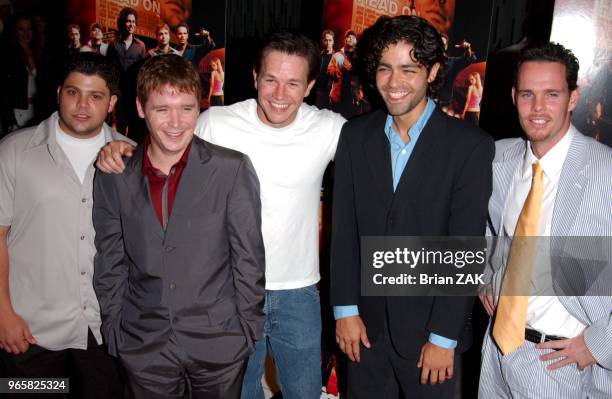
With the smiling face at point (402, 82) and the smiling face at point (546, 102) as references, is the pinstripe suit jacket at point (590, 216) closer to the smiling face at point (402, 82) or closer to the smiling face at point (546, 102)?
the smiling face at point (546, 102)

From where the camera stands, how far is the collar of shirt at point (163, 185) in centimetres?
198

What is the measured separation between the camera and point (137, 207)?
1961 millimetres

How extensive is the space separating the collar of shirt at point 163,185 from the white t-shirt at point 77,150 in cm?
45

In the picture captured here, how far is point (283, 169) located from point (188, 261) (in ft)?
1.94

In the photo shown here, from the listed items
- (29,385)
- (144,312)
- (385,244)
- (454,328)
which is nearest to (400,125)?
(385,244)

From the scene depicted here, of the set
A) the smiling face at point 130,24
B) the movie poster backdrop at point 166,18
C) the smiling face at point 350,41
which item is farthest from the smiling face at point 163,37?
the smiling face at point 350,41

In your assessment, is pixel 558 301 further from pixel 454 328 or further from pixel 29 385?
pixel 29 385

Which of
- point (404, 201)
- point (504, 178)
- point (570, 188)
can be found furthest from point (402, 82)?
point (570, 188)

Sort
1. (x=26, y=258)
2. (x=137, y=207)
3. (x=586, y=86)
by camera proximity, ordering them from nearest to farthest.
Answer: (x=137, y=207) < (x=26, y=258) < (x=586, y=86)

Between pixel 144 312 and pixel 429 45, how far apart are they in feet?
4.99

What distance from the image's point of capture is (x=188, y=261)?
1.97 meters

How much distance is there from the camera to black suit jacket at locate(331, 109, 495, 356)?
1.99 meters

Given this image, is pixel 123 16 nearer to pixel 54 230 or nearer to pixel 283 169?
pixel 54 230

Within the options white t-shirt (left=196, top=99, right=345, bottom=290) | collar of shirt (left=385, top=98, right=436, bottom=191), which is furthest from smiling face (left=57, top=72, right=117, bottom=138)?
collar of shirt (left=385, top=98, right=436, bottom=191)
